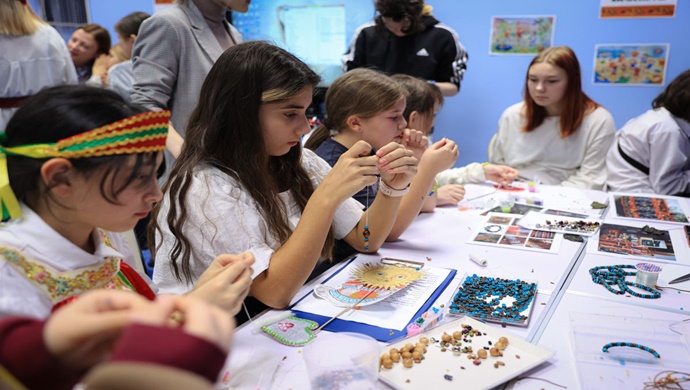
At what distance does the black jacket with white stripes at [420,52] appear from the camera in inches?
126

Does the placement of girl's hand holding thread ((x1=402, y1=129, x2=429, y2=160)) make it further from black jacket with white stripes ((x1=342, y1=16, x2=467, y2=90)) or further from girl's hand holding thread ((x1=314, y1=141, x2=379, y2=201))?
black jacket with white stripes ((x1=342, y1=16, x2=467, y2=90))

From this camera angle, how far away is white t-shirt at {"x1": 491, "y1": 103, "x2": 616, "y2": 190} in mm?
2812

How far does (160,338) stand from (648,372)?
90cm

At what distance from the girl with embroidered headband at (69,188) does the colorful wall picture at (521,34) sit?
130 inches

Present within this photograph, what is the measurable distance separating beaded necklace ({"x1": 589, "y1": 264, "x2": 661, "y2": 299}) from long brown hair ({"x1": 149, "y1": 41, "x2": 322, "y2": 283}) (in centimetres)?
84

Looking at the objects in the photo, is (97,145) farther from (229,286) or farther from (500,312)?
(500,312)

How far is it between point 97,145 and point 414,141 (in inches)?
56.5

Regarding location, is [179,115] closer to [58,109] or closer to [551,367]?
[58,109]

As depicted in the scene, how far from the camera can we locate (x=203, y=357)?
0.45 m

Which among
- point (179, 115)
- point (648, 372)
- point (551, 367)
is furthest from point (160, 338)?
point (179, 115)

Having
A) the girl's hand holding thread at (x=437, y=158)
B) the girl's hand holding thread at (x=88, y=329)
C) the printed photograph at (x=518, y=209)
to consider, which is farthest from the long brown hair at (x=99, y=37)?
the girl's hand holding thread at (x=88, y=329)

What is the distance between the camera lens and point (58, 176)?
0.86 m

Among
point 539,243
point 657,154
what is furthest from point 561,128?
point 539,243

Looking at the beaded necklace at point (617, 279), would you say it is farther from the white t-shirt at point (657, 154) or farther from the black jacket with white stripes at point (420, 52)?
the black jacket with white stripes at point (420, 52)
